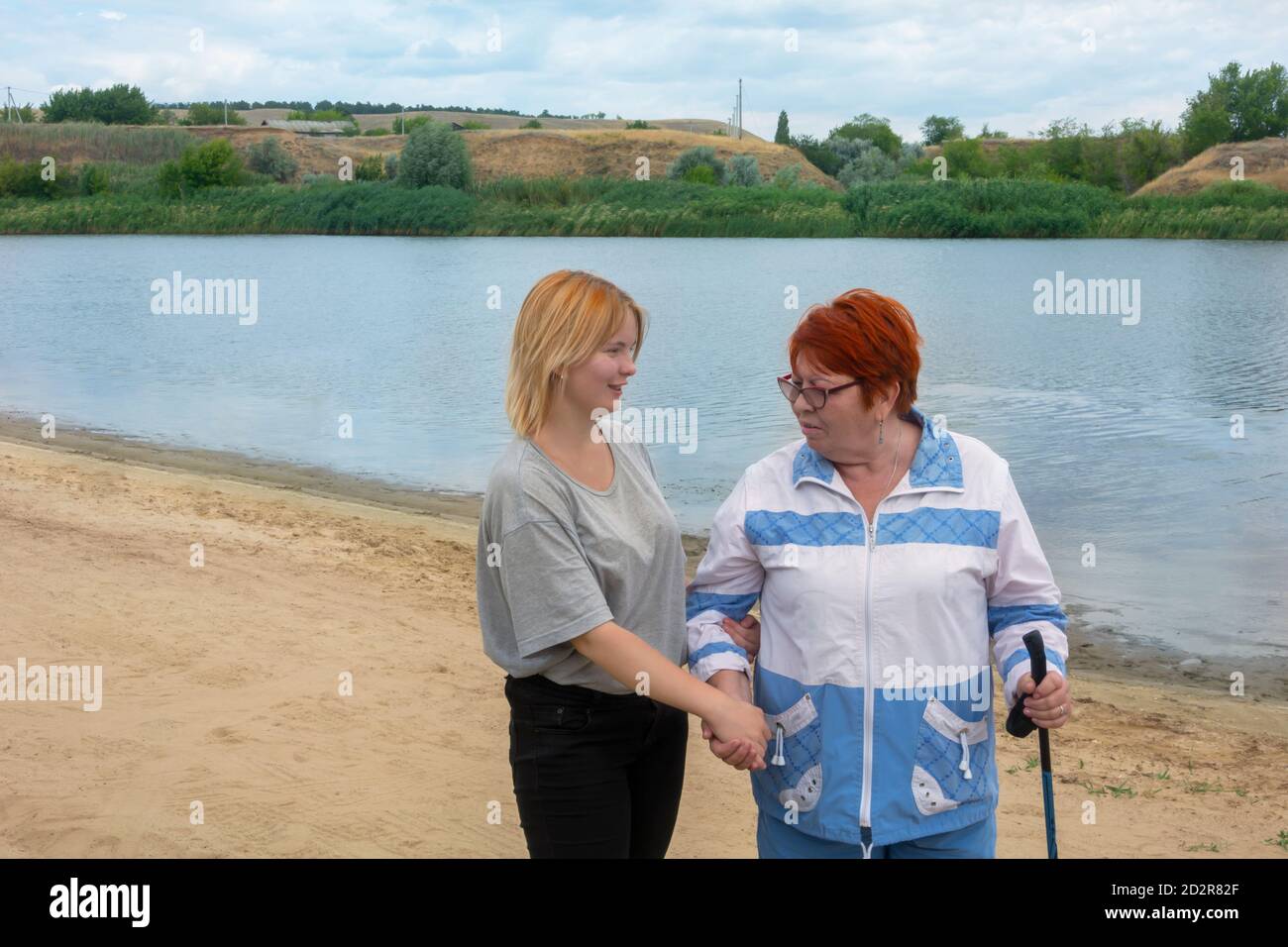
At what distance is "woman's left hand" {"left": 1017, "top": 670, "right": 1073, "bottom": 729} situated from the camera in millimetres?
2701

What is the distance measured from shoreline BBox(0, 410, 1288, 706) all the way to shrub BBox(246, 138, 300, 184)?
62327 millimetres

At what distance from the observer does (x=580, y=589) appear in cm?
274

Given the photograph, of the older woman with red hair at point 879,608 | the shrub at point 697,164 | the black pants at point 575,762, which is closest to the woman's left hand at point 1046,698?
the older woman with red hair at point 879,608

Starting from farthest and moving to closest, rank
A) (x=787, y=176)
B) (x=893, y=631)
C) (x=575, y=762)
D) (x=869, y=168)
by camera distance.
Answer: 1. (x=869, y=168)
2. (x=787, y=176)
3. (x=575, y=762)
4. (x=893, y=631)

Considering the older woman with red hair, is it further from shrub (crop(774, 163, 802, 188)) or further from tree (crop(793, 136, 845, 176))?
tree (crop(793, 136, 845, 176))

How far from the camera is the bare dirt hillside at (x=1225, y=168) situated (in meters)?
59.9

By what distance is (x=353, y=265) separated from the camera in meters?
50.6

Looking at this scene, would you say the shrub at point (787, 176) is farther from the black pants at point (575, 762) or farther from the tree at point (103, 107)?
the black pants at point (575, 762)

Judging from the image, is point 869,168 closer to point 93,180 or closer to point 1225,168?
point 1225,168

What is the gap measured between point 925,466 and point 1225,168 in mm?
64999

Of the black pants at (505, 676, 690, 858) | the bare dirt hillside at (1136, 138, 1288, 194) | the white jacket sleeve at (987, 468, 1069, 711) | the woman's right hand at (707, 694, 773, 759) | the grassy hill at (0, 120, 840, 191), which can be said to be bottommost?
the black pants at (505, 676, 690, 858)

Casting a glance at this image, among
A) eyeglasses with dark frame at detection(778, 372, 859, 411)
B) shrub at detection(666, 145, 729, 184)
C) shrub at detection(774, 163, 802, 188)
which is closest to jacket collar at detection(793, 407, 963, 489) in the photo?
eyeglasses with dark frame at detection(778, 372, 859, 411)

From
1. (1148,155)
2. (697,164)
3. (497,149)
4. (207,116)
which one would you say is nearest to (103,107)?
(207,116)
